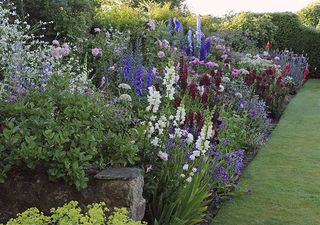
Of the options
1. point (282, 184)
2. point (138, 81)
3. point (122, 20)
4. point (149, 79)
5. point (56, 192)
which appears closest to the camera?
point (56, 192)

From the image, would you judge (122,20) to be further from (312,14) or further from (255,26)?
(312,14)

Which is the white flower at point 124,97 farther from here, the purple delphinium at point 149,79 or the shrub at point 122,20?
the shrub at point 122,20

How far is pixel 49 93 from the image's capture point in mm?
3787

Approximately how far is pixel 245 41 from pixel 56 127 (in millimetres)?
12259

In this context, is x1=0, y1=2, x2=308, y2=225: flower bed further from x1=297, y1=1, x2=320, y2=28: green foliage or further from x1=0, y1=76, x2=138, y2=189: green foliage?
x1=297, y1=1, x2=320, y2=28: green foliage

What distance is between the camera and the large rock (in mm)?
3434

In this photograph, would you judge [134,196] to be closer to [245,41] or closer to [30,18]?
[30,18]

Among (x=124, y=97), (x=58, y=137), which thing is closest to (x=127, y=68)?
(x=124, y=97)

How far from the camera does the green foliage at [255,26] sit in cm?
1631

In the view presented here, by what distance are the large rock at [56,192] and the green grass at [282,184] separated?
60.5 inches

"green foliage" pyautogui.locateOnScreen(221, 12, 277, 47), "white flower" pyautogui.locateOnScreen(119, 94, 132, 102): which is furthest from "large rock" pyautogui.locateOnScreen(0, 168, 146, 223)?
"green foliage" pyautogui.locateOnScreen(221, 12, 277, 47)

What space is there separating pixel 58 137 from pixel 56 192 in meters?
0.39

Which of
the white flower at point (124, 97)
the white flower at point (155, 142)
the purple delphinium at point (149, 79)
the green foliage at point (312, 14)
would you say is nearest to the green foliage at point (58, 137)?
the white flower at point (155, 142)

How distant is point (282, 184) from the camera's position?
5.87 metres
